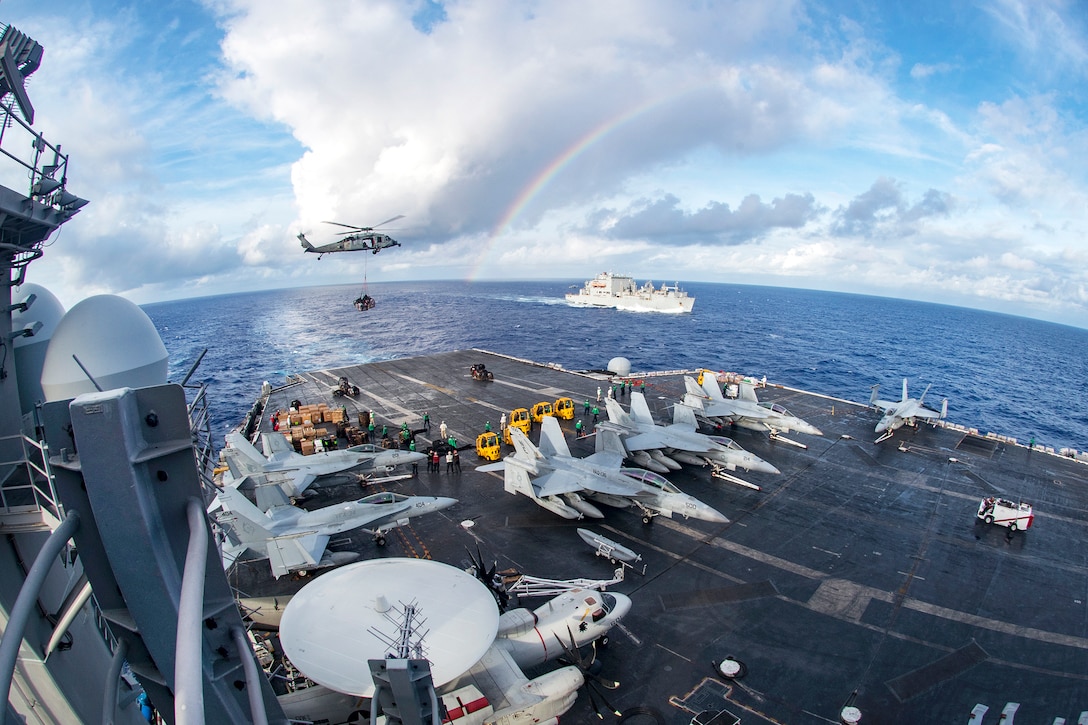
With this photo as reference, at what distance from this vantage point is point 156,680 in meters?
7.41

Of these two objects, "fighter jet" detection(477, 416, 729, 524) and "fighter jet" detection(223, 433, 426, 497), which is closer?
"fighter jet" detection(477, 416, 729, 524)

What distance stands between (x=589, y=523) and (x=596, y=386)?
33427 millimetres

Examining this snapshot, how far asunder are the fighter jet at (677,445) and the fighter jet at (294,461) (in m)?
15.6

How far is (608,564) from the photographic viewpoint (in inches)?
1065

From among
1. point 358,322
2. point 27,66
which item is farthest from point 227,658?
point 358,322

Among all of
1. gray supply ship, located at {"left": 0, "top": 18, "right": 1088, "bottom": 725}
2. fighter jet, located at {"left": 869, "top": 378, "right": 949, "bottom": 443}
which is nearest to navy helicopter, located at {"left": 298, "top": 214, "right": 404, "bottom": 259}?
gray supply ship, located at {"left": 0, "top": 18, "right": 1088, "bottom": 725}

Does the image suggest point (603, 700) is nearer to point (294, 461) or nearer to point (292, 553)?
point (292, 553)

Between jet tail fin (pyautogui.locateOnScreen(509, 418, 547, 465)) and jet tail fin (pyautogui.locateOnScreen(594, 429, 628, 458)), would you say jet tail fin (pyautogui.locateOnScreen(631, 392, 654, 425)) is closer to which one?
jet tail fin (pyautogui.locateOnScreen(594, 429, 628, 458))

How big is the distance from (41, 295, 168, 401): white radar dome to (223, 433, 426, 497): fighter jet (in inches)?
790

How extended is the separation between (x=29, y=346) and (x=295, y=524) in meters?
16.1

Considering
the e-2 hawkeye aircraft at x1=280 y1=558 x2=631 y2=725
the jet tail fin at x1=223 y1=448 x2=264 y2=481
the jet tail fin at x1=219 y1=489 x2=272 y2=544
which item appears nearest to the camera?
the e-2 hawkeye aircraft at x1=280 y1=558 x2=631 y2=725

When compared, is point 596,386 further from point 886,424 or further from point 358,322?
point 358,322

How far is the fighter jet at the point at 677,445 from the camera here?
36.4 m

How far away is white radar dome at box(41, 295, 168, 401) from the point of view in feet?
41.8
